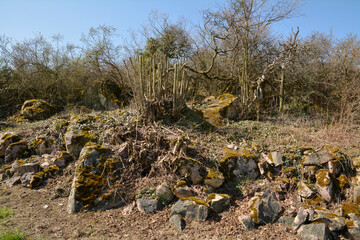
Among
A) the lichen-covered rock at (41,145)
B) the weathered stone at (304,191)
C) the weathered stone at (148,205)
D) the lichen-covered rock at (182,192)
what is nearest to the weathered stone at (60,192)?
the weathered stone at (148,205)

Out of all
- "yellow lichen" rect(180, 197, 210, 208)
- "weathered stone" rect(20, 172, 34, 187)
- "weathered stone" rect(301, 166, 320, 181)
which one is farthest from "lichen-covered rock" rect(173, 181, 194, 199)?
"weathered stone" rect(20, 172, 34, 187)

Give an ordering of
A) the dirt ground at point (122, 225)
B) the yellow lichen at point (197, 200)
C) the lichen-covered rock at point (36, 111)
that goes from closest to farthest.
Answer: the dirt ground at point (122, 225) < the yellow lichen at point (197, 200) < the lichen-covered rock at point (36, 111)

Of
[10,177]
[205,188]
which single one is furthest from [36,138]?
[205,188]

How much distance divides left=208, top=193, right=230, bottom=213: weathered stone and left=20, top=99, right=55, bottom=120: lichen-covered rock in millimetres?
8184

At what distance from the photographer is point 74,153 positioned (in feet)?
20.2

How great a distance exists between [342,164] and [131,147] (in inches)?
171

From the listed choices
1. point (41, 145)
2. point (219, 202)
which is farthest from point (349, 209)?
point (41, 145)

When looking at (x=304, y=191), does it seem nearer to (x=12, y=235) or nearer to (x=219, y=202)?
(x=219, y=202)

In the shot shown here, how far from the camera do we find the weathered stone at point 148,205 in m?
4.32

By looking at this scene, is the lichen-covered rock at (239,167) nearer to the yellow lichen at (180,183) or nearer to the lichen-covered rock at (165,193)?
the yellow lichen at (180,183)

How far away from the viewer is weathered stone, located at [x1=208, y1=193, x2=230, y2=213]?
13.7 ft

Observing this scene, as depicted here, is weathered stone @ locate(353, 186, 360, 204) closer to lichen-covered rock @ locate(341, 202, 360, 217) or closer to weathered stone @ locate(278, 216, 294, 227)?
lichen-covered rock @ locate(341, 202, 360, 217)

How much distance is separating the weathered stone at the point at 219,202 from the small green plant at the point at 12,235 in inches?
118

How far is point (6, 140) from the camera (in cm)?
689
